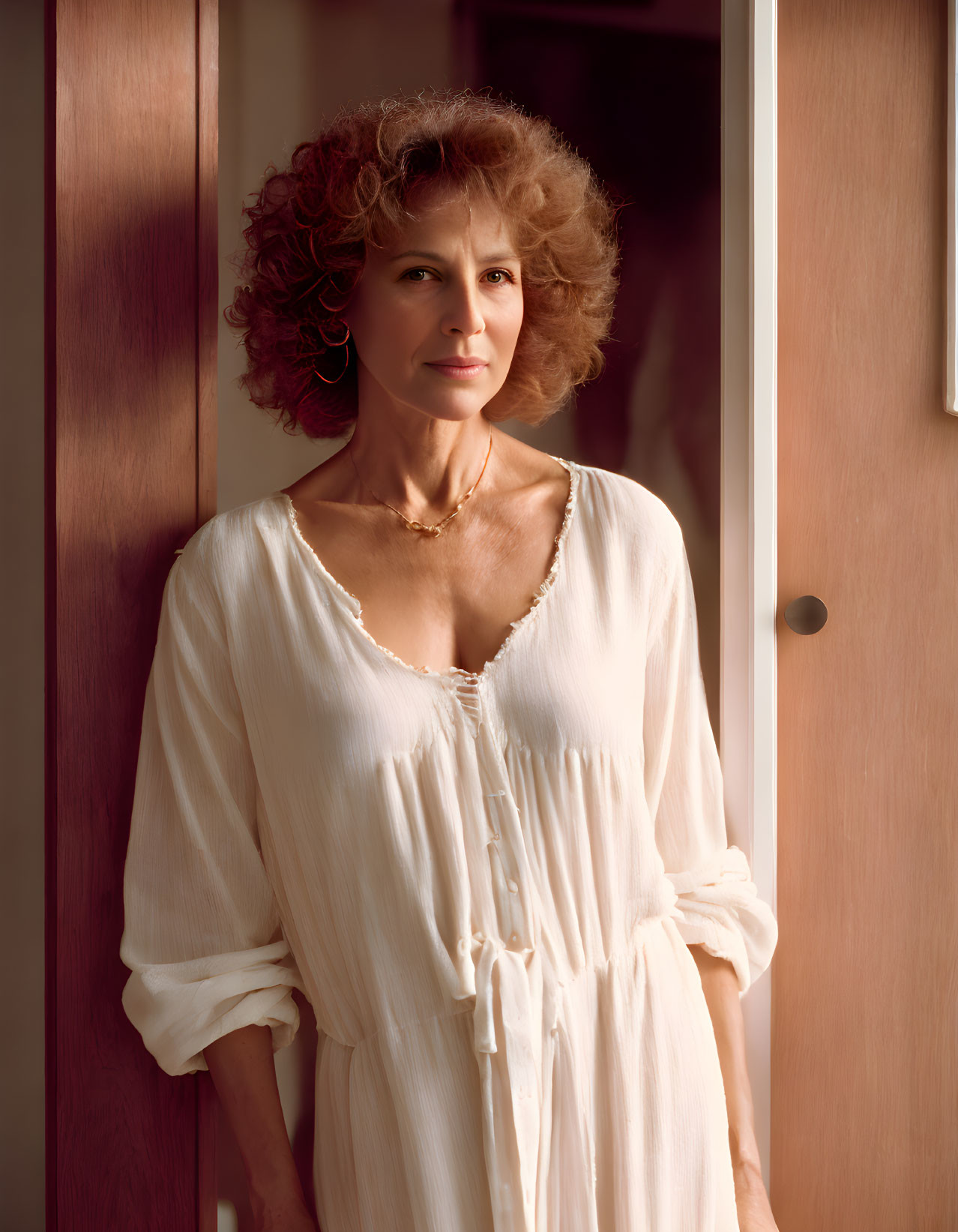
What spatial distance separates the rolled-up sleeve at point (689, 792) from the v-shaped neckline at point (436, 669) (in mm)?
127

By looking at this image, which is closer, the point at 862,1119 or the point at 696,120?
the point at 862,1119

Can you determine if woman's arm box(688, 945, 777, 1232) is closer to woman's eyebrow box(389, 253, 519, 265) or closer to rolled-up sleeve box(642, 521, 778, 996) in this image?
rolled-up sleeve box(642, 521, 778, 996)

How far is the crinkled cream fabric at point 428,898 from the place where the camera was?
0.95 metres

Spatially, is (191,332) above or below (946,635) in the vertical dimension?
above

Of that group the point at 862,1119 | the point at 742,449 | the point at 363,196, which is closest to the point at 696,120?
the point at 742,449

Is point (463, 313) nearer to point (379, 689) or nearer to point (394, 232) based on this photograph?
point (394, 232)

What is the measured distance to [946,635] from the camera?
47.9 inches

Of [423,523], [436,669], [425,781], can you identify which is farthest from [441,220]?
[425,781]

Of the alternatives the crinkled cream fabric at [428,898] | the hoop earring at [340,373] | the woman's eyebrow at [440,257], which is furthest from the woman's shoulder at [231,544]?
the woman's eyebrow at [440,257]

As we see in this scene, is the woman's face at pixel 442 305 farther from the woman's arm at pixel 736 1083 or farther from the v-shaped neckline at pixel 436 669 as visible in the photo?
the woman's arm at pixel 736 1083
